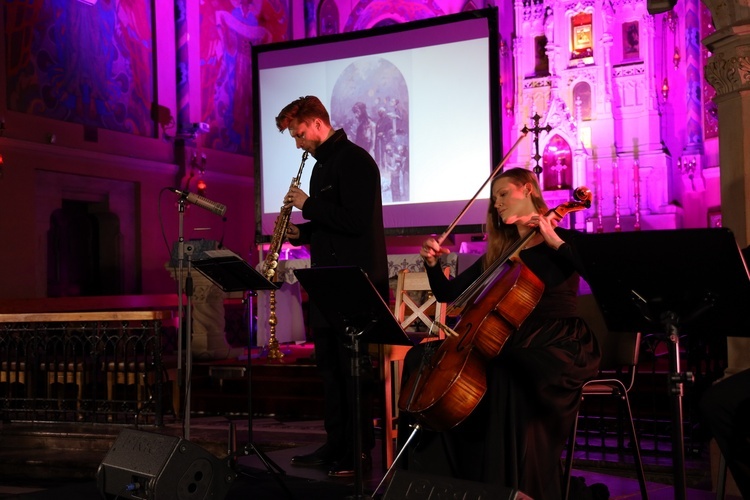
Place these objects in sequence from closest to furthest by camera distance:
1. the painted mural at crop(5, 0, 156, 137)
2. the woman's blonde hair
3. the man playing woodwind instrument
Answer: the woman's blonde hair
the man playing woodwind instrument
the painted mural at crop(5, 0, 156, 137)

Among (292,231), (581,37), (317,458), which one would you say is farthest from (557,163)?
(317,458)

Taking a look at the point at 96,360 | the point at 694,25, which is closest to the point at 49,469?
the point at 96,360

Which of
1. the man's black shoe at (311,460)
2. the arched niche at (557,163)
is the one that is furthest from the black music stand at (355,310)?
the arched niche at (557,163)

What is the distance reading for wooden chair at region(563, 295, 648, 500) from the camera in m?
3.75

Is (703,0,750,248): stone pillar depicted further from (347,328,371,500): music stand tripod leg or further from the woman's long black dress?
(347,328,371,500): music stand tripod leg

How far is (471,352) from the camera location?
3510 mm

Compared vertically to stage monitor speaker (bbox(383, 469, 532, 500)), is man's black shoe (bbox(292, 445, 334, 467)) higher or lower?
lower

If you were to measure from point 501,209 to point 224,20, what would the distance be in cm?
1195

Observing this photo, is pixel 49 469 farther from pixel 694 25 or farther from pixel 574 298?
pixel 694 25

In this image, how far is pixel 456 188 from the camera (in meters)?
9.76

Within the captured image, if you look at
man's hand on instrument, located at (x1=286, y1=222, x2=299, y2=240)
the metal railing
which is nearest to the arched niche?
the metal railing

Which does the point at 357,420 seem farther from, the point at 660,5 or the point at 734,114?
the point at 660,5

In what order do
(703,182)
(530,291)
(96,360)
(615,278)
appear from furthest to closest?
(703,182) → (96,360) → (530,291) → (615,278)

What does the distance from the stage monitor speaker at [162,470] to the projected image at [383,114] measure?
20.8 feet
